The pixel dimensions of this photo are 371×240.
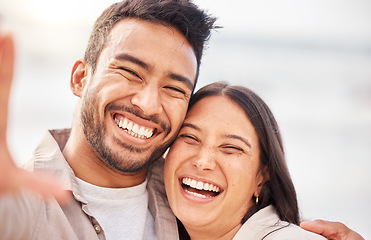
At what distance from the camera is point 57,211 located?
1.35 m

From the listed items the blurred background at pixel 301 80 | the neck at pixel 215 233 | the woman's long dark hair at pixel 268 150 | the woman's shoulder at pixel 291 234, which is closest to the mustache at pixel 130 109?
the woman's long dark hair at pixel 268 150

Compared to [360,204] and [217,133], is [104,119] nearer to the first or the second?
[217,133]

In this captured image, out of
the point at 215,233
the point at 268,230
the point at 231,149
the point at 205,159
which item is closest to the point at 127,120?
the point at 205,159

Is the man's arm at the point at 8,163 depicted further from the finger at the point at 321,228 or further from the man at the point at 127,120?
the finger at the point at 321,228

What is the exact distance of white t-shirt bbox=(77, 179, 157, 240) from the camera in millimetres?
1630

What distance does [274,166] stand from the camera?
1.86 metres

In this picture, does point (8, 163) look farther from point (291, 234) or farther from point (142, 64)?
point (291, 234)

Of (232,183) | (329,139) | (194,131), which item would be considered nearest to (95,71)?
(194,131)

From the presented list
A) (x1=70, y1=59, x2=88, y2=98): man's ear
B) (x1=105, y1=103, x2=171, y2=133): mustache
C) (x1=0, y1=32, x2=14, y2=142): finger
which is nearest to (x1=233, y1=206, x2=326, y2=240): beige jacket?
(x1=105, y1=103, x2=171, y2=133): mustache

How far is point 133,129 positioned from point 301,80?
20.9 ft

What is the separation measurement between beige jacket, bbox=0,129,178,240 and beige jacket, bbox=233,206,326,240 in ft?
1.11

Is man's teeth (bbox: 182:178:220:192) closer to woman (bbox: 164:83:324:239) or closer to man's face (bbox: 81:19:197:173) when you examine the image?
woman (bbox: 164:83:324:239)

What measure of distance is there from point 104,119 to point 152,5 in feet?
1.98

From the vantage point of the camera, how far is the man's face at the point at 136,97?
Result: 1.66 metres
